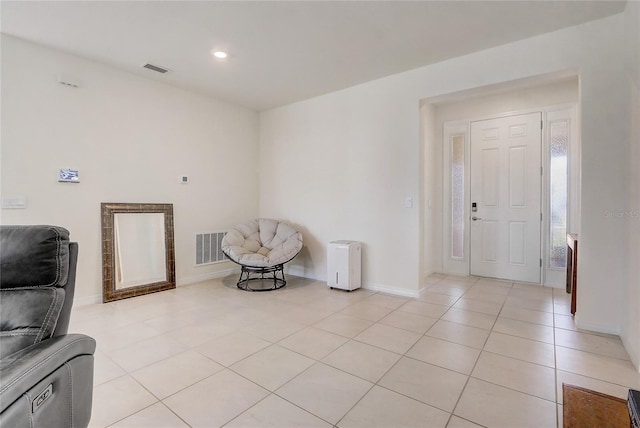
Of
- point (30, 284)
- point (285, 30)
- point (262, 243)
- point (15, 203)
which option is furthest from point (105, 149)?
point (30, 284)

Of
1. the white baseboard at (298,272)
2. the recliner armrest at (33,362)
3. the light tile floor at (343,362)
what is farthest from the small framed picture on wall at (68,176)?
the white baseboard at (298,272)

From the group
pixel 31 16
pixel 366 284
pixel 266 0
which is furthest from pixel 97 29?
pixel 366 284

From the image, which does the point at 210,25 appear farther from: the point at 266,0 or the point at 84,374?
the point at 84,374

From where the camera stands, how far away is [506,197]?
4.37m

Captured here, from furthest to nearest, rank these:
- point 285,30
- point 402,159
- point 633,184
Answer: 1. point 402,159
2. point 285,30
3. point 633,184

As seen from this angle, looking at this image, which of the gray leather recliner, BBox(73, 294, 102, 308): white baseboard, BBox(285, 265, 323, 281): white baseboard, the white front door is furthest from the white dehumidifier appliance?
the gray leather recliner

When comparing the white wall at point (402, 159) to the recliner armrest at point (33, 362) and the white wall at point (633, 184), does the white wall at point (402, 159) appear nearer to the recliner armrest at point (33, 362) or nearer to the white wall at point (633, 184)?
the white wall at point (633, 184)

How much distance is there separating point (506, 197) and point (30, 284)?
4971mm

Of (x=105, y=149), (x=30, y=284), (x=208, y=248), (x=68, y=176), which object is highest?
(x=105, y=149)

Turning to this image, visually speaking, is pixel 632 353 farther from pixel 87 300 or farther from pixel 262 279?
pixel 87 300

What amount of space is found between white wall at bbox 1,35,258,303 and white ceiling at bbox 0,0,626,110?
1.05 feet

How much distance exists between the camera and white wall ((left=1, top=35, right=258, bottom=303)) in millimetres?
2943

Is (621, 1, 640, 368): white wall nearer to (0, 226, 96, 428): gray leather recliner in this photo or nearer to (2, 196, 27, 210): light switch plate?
(0, 226, 96, 428): gray leather recliner

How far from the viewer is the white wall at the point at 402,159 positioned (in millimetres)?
2504
